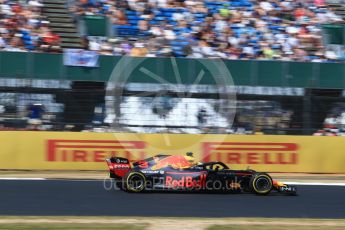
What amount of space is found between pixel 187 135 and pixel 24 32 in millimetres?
5288

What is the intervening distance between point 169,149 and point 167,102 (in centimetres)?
127

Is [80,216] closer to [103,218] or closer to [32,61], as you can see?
[103,218]

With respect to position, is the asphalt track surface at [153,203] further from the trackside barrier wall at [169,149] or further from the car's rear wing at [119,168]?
the trackside barrier wall at [169,149]

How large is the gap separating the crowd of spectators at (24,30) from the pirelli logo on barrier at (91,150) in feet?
A: 9.40

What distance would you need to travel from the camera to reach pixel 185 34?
18.1 meters

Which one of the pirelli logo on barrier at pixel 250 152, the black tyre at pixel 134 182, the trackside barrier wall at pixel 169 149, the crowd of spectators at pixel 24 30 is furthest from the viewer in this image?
the crowd of spectators at pixel 24 30

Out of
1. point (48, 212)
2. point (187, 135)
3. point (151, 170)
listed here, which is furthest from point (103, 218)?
point (187, 135)

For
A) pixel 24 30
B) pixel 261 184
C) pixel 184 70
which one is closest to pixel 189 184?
pixel 261 184

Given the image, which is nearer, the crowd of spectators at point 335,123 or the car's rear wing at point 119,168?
the car's rear wing at point 119,168

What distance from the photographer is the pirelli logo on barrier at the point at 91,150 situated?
1577 cm

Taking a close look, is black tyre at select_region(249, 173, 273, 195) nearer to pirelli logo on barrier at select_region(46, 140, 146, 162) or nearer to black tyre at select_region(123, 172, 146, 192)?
black tyre at select_region(123, 172, 146, 192)

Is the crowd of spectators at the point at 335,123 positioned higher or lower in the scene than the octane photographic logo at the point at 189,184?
higher

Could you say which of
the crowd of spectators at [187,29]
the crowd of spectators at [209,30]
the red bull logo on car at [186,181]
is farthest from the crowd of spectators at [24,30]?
the red bull logo on car at [186,181]

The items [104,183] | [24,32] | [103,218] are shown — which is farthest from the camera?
[24,32]
